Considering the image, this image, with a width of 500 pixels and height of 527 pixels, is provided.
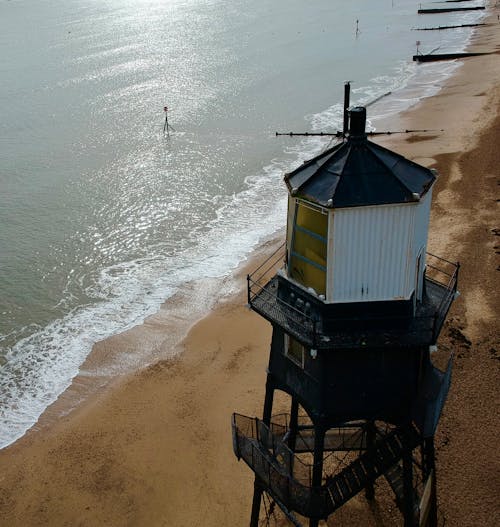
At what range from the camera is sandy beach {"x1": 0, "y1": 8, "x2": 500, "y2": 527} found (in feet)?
51.6

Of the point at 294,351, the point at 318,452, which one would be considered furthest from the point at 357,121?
the point at 318,452

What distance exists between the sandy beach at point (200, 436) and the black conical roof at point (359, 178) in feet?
31.2

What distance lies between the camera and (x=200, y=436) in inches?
727

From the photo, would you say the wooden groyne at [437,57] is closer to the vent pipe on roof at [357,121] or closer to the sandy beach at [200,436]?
the sandy beach at [200,436]

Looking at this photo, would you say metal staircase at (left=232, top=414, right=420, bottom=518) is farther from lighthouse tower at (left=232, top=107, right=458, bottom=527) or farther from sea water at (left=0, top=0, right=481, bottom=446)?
sea water at (left=0, top=0, right=481, bottom=446)

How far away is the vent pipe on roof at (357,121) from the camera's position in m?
9.88

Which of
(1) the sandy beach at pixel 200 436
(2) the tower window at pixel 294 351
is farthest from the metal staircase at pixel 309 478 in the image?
(1) the sandy beach at pixel 200 436

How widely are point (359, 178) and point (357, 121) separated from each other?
1071 millimetres

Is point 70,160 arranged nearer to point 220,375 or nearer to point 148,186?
point 148,186

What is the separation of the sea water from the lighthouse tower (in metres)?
12.8

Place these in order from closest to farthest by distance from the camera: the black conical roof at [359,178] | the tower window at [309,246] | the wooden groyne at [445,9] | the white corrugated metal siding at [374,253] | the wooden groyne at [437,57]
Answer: the black conical roof at [359,178] < the white corrugated metal siding at [374,253] < the tower window at [309,246] < the wooden groyne at [437,57] < the wooden groyne at [445,9]

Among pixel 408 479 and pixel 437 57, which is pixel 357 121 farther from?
pixel 437 57

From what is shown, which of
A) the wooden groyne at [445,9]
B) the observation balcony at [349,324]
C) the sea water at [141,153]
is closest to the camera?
the observation balcony at [349,324]

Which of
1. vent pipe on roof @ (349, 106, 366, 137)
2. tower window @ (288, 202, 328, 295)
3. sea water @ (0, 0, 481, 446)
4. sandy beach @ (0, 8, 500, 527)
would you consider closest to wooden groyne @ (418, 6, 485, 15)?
sea water @ (0, 0, 481, 446)
